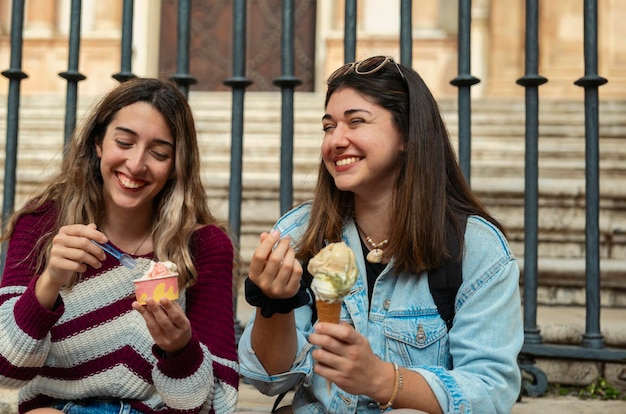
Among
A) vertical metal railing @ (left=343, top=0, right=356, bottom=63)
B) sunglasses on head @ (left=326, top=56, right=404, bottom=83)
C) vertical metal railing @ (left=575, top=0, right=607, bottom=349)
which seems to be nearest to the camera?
sunglasses on head @ (left=326, top=56, right=404, bottom=83)

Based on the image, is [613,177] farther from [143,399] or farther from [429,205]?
[143,399]

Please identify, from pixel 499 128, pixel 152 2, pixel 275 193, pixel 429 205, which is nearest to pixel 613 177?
pixel 499 128

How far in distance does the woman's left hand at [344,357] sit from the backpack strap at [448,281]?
382 mm

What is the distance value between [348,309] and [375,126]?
21.3 inches

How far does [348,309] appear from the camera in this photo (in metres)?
2.24

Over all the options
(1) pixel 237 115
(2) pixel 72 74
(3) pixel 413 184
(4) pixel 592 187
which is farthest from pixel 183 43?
(4) pixel 592 187

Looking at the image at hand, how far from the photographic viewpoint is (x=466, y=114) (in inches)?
122

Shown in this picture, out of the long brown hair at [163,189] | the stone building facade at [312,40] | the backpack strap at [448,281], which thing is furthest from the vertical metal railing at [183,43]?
the stone building facade at [312,40]

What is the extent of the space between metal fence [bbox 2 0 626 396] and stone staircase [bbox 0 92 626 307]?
383 mm

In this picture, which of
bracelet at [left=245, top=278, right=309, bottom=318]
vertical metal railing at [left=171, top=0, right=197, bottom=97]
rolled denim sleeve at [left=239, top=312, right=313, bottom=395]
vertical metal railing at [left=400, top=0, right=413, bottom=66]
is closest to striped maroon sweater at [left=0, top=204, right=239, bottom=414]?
rolled denim sleeve at [left=239, top=312, right=313, bottom=395]

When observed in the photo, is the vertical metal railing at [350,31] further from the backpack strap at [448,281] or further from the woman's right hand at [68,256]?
the woman's right hand at [68,256]

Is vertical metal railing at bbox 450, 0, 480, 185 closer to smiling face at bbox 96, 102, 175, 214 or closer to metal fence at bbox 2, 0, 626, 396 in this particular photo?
metal fence at bbox 2, 0, 626, 396

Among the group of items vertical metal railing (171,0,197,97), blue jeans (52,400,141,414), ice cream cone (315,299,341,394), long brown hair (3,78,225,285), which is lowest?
blue jeans (52,400,141,414)

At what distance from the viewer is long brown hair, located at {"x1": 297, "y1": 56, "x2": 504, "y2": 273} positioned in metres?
2.18
